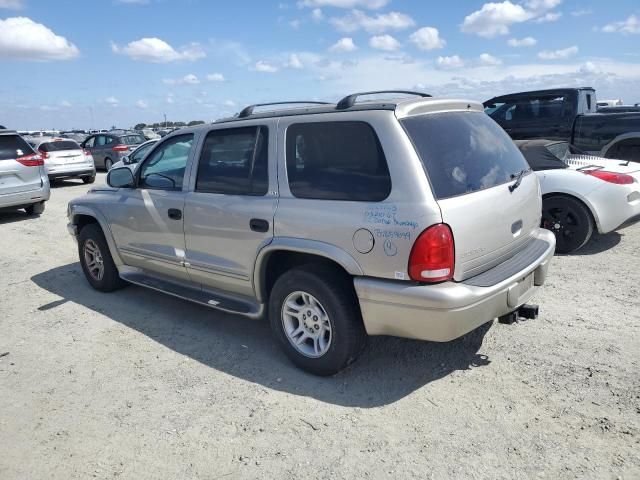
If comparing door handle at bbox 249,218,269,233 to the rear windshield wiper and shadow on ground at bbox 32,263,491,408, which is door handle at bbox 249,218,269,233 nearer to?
shadow on ground at bbox 32,263,491,408

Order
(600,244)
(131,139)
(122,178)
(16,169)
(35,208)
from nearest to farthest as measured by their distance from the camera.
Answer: (122,178)
(600,244)
(16,169)
(35,208)
(131,139)

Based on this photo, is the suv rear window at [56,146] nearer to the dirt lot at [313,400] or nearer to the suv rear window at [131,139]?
the suv rear window at [131,139]

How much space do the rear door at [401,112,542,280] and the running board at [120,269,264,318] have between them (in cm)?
164

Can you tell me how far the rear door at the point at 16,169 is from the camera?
9367 mm

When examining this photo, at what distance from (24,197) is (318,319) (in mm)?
8496

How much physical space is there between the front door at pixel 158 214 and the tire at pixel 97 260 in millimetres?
384

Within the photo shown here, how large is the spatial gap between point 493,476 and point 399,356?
53.1 inches

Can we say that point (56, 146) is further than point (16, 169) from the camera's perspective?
Yes

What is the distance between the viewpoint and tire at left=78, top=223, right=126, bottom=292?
17.3 feet

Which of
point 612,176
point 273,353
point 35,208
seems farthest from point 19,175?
point 612,176

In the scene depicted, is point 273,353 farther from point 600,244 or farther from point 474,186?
point 600,244

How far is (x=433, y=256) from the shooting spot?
113 inches

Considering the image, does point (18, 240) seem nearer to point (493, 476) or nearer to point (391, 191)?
point (391, 191)

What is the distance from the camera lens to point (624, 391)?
10.4 feet
